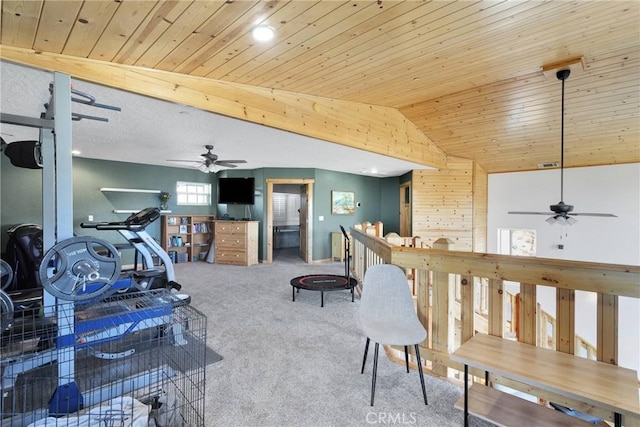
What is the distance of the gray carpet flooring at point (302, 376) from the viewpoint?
1904 millimetres

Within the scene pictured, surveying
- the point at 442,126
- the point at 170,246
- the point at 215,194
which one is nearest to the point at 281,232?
the point at 215,194

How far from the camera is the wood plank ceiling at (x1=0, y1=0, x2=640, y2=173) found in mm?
1912

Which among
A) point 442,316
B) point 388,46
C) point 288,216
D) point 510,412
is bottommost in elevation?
point 510,412

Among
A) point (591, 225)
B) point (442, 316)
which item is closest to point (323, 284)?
point (442, 316)

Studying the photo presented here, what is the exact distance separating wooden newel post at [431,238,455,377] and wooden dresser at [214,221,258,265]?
533 centimetres

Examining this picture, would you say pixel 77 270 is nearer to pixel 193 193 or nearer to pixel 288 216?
pixel 193 193

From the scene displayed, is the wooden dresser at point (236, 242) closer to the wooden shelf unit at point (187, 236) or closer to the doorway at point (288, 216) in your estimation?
the wooden shelf unit at point (187, 236)

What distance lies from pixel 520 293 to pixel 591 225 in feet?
17.7

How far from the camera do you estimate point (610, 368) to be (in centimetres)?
Answer: 162

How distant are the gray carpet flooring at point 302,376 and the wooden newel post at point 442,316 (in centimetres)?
24

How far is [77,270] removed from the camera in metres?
1.76

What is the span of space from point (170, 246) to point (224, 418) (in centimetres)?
624

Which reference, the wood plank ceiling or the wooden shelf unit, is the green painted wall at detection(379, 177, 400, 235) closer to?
the wood plank ceiling

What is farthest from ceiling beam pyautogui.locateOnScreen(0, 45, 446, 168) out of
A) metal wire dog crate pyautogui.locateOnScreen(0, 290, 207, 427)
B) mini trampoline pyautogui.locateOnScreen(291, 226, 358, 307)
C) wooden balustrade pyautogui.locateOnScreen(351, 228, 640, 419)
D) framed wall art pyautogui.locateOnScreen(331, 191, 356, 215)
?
framed wall art pyautogui.locateOnScreen(331, 191, 356, 215)
